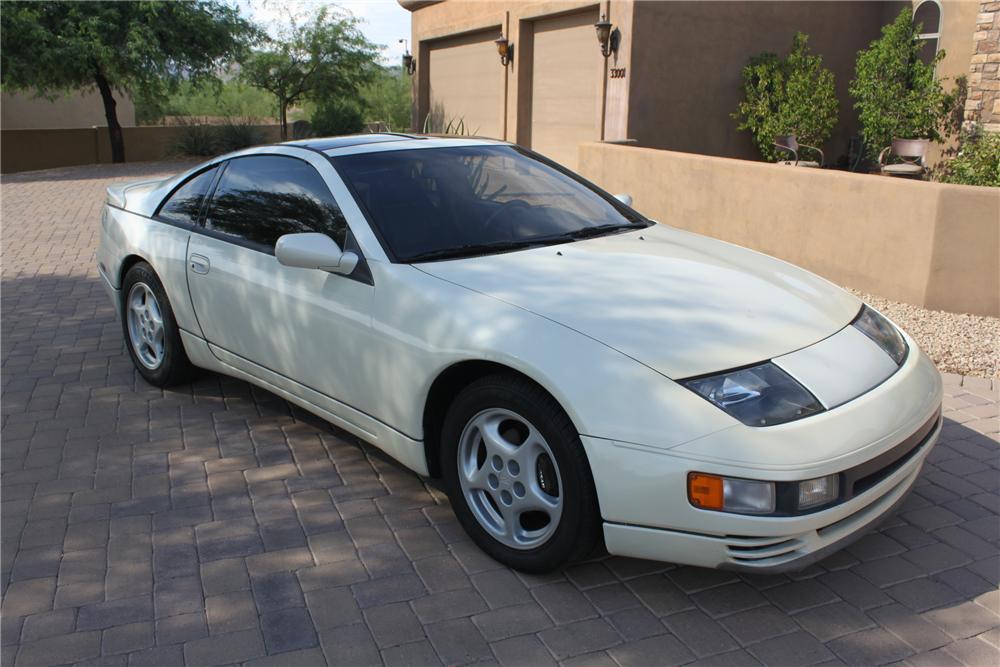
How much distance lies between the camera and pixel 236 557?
3.46m

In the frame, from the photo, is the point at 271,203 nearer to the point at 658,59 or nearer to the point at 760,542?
the point at 760,542

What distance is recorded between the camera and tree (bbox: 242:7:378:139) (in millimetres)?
27797

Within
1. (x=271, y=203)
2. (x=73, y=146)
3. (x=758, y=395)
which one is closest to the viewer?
(x=758, y=395)

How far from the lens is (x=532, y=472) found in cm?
317

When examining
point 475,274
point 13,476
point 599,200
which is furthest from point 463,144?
point 13,476

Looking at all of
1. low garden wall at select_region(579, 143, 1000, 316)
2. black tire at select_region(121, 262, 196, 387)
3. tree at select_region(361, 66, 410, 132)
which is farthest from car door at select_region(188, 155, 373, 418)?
tree at select_region(361, 66, 410, 132)

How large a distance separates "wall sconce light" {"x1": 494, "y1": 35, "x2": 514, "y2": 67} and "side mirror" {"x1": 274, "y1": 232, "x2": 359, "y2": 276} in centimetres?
1344

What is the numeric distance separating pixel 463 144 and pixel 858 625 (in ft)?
9.74

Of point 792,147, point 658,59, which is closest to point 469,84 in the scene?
point 658,59

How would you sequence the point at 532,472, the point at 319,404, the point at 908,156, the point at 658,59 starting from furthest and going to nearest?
the point at 658,59
the point at 908,156
the point at 319,404
the point at 532,472

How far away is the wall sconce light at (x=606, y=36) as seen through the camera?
13.1 meters

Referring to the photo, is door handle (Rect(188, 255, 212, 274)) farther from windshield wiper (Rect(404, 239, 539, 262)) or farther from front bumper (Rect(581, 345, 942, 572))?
front bumper (Rect(581, 345, 942, 572))

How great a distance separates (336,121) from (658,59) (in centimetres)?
1503

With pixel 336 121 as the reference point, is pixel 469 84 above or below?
above
